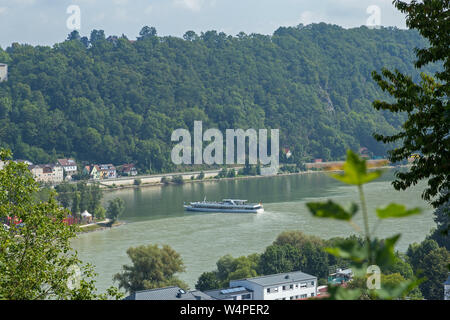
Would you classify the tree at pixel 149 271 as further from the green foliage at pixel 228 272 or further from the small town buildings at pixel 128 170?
the small town buildings at pixel 128 170

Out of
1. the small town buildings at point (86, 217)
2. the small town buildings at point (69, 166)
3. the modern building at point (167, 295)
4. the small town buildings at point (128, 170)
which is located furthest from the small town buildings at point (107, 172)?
the modern building at point (167, 295)

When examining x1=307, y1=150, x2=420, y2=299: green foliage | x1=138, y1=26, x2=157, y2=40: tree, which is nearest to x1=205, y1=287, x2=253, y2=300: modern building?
x1=307, y1=150, x2=420, y2=299: green foliage

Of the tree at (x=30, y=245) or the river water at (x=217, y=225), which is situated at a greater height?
the tree at (x=30, y=245)

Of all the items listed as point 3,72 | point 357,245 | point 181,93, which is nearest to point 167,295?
point 357,245
